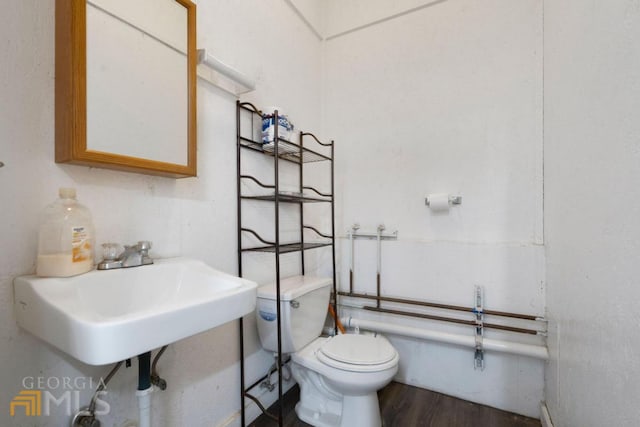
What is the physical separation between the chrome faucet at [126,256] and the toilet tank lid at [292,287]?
579 millimetres

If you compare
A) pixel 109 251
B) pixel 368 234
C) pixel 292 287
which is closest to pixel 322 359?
pixel 292 287

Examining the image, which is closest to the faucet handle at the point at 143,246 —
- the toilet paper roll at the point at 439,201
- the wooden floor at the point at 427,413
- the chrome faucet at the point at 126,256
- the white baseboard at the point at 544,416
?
the chrome faucet at the point at 126,256

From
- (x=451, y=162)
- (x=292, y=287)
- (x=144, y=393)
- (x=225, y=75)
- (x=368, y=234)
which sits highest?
(x=225, y=75)

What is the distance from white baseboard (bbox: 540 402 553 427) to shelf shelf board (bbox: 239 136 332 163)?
1.78m

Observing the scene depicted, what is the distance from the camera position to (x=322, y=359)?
1.31 metres

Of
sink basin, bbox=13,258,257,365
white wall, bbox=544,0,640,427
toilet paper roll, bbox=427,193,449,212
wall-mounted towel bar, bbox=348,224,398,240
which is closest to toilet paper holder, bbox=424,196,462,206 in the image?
toilet paper roll, bbox=427,193,449,212

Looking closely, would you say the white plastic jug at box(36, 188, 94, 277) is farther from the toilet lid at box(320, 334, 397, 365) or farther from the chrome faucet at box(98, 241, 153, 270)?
the toilet lid at box(320, 334, 397, 365)

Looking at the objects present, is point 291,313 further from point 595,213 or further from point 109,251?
point 595,213

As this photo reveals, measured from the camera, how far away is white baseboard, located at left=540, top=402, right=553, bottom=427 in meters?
1.29

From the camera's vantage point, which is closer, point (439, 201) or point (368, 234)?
point (439, 201)

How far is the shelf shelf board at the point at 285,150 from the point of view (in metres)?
1.38

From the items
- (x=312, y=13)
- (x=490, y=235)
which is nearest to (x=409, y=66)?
(x=312, y=13)

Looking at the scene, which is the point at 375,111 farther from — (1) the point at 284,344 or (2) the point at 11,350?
(2) the point at 11,350

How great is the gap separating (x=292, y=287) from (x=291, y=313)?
0.42 ft
